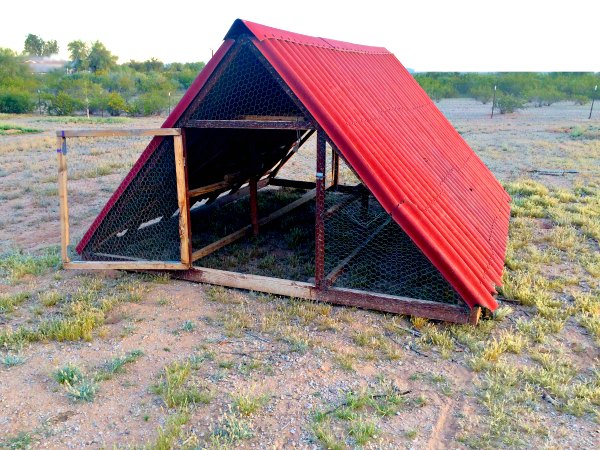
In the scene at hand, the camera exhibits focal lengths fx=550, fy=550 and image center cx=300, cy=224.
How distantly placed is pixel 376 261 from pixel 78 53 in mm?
75871

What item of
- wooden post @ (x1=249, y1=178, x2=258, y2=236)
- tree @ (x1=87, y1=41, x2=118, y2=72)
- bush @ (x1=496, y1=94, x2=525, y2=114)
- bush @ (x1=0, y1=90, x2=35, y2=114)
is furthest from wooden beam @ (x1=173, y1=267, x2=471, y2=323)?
tree @ (x1=87, y1=41, x2=118, y2=72)

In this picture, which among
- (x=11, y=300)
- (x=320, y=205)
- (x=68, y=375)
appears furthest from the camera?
(x=11, y=300)

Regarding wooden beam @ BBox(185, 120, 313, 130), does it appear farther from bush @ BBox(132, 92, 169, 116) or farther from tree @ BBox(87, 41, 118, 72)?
tree @ BBox(87, 41, 118, 72)

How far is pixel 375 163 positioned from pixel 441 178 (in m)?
1.78

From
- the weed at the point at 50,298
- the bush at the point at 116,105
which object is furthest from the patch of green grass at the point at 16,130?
the weed at the point at 50,298

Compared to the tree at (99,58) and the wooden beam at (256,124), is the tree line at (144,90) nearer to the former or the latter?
the tree at (99,58)

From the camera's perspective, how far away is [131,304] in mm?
5500

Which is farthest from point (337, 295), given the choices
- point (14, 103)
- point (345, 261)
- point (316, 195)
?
point (14, 103)

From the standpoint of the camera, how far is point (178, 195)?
18.7 ft

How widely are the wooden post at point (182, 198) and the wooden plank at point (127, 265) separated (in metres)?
0.12

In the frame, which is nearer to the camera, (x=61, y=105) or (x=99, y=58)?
(x=61, y=105)

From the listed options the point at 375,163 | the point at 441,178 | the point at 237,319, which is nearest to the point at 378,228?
the point at 441,178

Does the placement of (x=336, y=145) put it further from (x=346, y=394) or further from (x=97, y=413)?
(x=97, y=413)

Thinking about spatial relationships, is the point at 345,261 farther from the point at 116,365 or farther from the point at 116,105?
the point at 116,105
